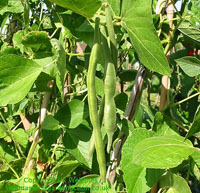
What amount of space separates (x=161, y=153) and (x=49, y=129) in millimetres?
350

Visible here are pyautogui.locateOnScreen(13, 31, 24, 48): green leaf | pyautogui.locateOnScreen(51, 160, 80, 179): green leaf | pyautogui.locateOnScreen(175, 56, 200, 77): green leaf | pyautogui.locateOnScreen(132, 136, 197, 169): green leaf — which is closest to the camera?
pyautogui.locateOnScreen(132, 136, 197, 169): green leaf

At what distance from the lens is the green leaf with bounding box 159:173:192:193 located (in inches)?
23.7

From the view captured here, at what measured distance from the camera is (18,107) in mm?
1017

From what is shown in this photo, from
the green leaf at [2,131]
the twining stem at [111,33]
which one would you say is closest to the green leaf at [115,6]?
the twining stem at [111,33]

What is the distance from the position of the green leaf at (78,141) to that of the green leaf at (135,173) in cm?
16

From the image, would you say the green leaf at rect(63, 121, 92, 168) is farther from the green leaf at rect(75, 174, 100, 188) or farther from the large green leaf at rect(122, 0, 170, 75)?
the large green leaf at rect(122, 0, 170, 75)

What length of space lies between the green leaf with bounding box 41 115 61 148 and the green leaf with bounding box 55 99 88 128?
0.03 meters

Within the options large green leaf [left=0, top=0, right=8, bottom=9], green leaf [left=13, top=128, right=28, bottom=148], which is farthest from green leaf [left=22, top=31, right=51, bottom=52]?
green leaf [left=13, top=128, right=28, bottom=148]

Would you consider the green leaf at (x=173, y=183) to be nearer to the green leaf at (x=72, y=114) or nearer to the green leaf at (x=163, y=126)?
the green leaf at (x=163, y=126)

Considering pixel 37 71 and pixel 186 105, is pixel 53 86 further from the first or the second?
pixel 186 105

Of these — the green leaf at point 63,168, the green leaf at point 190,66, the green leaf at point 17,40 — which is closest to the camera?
the green leaf at point 190,66

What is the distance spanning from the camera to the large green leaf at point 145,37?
0.53 m

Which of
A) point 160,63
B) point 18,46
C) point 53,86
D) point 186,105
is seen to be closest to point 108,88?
point 160,63

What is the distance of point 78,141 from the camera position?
749mm
